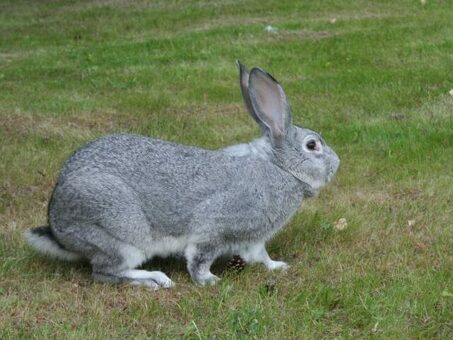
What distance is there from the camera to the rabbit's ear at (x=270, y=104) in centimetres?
516

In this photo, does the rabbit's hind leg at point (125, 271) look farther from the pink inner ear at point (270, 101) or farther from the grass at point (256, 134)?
the pink inner ear at point (270, 101)

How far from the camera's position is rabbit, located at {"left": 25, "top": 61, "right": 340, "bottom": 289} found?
15.7 ft

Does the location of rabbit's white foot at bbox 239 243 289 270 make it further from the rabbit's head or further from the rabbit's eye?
the rabbit's eye

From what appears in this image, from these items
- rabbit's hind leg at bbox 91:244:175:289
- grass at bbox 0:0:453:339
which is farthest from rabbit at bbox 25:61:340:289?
grass at bbox 0:0:453:339

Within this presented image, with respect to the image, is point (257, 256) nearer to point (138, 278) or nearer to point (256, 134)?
point (138, 278)

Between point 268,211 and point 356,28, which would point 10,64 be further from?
point 268,211

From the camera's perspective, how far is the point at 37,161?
753 centimetres

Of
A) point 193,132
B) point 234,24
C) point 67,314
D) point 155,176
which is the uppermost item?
point 155,176

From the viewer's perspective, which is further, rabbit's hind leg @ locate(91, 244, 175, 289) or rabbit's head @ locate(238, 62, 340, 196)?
rabbit's head @ locate(238, 62, 340, 196)

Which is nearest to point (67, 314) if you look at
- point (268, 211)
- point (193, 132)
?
point (268, 211)

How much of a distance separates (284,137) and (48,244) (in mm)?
1517

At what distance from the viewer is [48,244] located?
5020mm

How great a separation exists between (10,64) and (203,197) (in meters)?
8.89

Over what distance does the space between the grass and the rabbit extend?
17cm
